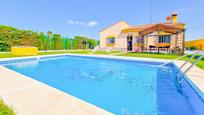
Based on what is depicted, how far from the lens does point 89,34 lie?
38.6 meters

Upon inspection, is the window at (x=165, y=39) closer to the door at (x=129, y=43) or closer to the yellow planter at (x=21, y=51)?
the door at (x=129, y=43)

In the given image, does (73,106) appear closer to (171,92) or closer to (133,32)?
(171,92)

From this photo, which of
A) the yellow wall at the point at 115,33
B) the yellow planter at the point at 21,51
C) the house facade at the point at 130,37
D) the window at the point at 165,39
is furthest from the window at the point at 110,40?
the yellow planter at the point at 21,51

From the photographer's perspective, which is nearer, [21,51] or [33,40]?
[21,51]

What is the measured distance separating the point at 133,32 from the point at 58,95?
66.5ft

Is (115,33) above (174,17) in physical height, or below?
below

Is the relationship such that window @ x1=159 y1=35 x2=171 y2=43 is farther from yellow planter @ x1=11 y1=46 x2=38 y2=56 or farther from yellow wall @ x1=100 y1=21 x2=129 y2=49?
yellow planter @ x1=11 y1=46 x2=38 y2=56

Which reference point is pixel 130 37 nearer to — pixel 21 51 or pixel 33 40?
pixel 33 40

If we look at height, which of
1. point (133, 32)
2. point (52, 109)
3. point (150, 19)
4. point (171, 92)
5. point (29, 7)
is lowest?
point (171, 92)

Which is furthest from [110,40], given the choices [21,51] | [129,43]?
[21,51]

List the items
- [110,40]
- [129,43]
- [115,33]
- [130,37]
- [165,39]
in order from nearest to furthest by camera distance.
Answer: [165,39] → [130,37] → [129,43] → [115,33] → [110,40]

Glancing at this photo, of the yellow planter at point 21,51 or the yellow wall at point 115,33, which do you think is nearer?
the yellow planter at point 21,51

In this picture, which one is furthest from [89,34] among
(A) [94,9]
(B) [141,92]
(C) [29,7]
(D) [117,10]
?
(B) [141,92]

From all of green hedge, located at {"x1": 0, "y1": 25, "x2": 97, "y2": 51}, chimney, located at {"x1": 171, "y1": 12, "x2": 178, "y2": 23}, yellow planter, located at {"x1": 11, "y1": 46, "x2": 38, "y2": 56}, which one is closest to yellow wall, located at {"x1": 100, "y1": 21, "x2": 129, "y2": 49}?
green hedge, located at {"x1": 0, "y1": 25, "x2": 97, "y2": 51}
